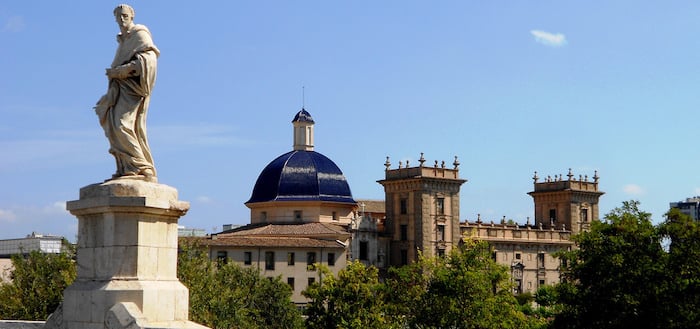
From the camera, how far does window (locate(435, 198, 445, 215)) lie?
274 ft

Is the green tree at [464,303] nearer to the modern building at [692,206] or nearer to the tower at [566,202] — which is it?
the tower at [566,202]

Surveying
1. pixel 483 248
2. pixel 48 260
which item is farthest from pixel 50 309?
pixel 483 248

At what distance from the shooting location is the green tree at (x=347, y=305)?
46500 millimetres

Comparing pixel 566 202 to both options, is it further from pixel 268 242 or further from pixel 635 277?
pixel 635 277

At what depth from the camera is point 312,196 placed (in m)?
81.1

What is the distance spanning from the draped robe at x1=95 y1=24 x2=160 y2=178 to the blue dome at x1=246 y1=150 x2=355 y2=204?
68.5m

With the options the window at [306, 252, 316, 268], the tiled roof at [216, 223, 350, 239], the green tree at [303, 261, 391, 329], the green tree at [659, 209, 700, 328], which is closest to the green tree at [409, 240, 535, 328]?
the green tree at [303, 261, 391, 329]

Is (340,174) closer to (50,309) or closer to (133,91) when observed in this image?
(50,309)

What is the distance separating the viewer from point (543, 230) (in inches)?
3620

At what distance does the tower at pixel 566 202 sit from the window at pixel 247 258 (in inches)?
1328

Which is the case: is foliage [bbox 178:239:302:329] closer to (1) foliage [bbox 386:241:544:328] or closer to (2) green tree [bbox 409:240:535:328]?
(1) foliage [bbox 386:241:544:328]

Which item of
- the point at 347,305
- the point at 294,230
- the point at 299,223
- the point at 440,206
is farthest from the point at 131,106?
the point at 440,206

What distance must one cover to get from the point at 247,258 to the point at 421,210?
1666 centimetres

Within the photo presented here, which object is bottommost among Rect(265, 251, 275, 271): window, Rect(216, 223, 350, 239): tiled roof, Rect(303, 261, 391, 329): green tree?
Rect(303, 261, 391, 329): green tree
